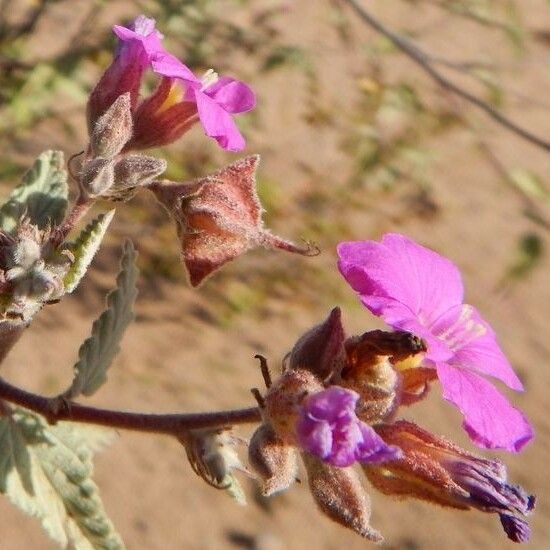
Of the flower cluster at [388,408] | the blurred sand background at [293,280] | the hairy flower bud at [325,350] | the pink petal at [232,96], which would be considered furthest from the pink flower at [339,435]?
the blurred sand background at [293,280]

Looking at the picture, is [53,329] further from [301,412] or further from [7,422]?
[301,412]

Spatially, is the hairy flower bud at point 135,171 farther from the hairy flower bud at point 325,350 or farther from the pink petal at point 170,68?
the hairy flower bud at point 325,350

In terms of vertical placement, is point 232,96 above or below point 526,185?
above

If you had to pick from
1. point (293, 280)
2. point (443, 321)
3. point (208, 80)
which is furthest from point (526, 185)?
point (208, 80)

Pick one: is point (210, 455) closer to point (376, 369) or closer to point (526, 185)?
point (376, 369)

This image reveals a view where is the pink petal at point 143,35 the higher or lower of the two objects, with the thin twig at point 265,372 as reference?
higher

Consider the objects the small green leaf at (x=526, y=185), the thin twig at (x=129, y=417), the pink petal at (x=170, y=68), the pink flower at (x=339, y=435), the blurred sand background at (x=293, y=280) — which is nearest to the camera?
the pink flower at (x=339, y=435)
